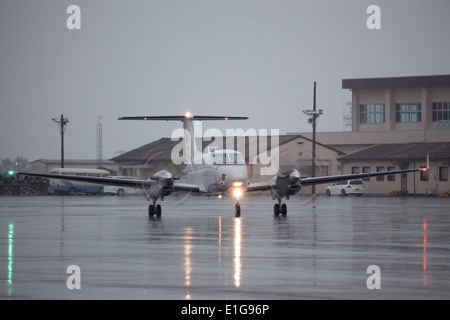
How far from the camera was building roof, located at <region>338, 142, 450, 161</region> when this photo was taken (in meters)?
74.2

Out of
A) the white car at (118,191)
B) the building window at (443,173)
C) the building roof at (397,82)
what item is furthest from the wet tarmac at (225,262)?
the building roof at (397,82)

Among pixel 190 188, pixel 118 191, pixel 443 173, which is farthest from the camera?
pixel 118 191

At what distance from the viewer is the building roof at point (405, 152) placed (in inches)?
2923

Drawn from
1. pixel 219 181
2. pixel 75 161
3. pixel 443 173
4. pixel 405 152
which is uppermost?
pixel 75 161

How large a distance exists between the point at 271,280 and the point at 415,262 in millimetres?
3827

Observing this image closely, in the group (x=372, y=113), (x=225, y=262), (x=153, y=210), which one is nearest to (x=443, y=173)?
(x=372, y=113)

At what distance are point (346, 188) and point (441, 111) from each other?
92.7 ft

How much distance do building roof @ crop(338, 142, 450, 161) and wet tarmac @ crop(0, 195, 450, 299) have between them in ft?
170

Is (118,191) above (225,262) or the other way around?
above

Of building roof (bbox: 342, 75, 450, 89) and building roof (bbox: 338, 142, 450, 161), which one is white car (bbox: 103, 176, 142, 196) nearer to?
building roof (bbox: 338, 142, 450, 161)

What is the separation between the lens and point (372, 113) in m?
98.8

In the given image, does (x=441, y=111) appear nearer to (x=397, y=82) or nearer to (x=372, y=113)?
(x=397, y=82)
